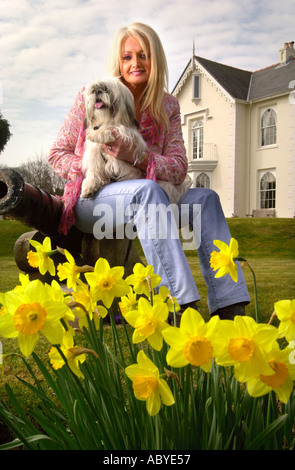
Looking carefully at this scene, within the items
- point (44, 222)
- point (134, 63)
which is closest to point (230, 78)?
point (134, 63)

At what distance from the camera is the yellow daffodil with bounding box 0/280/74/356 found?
1.50ft

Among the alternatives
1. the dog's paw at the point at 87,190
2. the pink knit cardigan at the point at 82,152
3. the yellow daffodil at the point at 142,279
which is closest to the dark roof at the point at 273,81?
the pink knit cardigan at the point at 82,152

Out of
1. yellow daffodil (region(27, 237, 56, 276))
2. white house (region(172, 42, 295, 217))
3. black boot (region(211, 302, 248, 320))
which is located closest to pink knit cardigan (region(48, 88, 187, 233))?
black boot (region(211, 302, 248, 320))

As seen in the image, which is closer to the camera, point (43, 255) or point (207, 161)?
point (43, 255)

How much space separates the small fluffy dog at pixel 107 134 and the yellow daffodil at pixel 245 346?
1.37 meters

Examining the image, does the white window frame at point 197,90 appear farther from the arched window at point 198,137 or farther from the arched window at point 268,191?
the arched window at point 268,191

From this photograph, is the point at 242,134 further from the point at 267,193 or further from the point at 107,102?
the point at 107,102

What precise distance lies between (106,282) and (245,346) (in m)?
0.26

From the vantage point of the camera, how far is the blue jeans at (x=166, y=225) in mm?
1406

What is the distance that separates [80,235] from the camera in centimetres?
203

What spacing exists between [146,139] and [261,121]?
12.5m

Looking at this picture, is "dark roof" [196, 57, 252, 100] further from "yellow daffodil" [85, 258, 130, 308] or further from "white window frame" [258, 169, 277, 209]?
"yellow daffodil" [85, 258, 130, 308]

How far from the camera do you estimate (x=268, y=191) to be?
1321 centimetres

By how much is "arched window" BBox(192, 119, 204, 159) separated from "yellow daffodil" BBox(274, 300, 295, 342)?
47.1 ft
